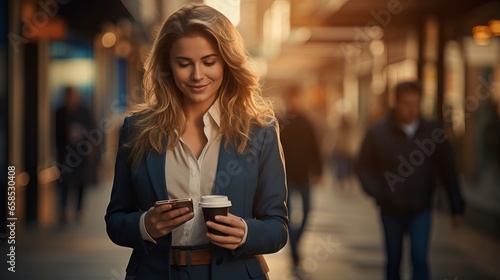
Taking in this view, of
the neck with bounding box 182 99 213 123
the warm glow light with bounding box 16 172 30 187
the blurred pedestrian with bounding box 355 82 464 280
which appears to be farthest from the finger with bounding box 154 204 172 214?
the warm glow light with bounding box 16 172 30 187

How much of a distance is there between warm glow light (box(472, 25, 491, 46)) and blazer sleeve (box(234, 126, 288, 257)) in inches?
481

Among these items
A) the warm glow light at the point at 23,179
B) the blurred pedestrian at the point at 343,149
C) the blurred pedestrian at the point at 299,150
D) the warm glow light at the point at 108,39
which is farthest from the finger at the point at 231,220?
the warm glow light at the point at 108,39

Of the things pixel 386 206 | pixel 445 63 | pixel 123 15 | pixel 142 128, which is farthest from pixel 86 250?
pixel 123 15

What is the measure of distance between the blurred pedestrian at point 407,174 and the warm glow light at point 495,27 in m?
7.31

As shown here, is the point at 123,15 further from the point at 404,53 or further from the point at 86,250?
the point at 86,250

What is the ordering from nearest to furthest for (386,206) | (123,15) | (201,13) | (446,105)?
(201,13)
(386,206)
(446,105)
(123,15)

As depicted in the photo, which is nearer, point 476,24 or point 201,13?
point 201,13

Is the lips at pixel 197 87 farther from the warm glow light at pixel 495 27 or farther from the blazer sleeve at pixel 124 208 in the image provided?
the warm glow light at pixel 495 27

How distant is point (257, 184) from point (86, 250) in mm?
7695

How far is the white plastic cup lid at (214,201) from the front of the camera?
245 centimetres

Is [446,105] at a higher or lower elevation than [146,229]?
higher

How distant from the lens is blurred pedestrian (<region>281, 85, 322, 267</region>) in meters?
9.49

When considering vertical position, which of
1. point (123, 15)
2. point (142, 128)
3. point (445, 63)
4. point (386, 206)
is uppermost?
point (123, 15)

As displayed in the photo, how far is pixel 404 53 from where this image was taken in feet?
68.6
